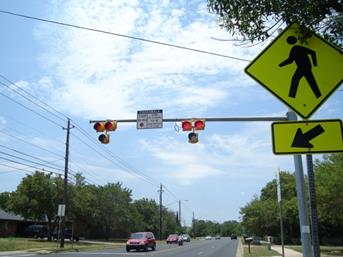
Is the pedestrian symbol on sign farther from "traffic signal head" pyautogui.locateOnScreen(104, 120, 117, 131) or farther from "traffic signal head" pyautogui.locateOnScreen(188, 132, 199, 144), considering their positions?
"traffic signal head" pyautogui.locateOnScreen(104, 120, 117, 131)

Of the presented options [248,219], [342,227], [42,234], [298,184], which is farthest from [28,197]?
[298,184]

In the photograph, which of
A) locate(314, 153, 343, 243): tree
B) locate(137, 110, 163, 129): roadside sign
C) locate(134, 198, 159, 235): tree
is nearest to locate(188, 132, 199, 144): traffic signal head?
locate(137, 110, 163, 129): roadside sign

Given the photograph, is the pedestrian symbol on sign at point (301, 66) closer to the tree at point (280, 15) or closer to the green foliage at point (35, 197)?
the tree at point (280, 15)

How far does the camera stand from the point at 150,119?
17.9m

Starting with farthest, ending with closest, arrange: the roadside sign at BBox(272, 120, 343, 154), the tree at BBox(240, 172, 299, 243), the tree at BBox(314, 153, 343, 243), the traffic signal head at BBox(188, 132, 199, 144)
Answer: the tree at BBox(240, 172, 299, 243)
the tree at BBox(314, 153, 343, 243)
the traffic signal head at BBox(188, 132, 199, 144)
the roadside sign at BBox(272, 120, 343, 154)

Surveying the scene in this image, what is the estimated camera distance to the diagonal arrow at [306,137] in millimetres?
5090

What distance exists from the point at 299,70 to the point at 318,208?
104 feet

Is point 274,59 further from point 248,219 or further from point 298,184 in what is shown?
point 248,219

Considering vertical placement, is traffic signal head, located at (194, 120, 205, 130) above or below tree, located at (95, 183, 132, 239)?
below

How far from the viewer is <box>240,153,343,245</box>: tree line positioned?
33.2m

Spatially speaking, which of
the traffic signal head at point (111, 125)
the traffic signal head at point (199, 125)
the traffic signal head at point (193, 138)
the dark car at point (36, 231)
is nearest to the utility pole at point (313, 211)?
the traffic signal head at point (199, 125)

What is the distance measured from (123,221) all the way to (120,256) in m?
41.9

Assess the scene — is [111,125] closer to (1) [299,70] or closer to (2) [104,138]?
(2) [104,138]

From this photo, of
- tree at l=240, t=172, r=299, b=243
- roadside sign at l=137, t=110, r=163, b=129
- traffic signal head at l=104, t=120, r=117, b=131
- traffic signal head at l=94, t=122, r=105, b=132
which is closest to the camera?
roadside sign at l=137, t=110, r=163, b=129
